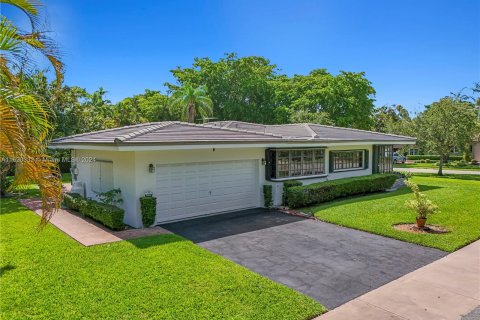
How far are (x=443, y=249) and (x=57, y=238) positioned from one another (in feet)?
35.1

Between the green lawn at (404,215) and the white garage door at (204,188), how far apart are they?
2.71 meters

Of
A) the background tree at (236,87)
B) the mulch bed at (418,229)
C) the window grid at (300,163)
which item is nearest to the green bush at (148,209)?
the window grid at (300,163)

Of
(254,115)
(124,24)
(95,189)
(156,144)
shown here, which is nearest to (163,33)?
(124,24)

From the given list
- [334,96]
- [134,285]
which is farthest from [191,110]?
[134,285]

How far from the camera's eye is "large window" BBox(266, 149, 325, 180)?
15.1 m

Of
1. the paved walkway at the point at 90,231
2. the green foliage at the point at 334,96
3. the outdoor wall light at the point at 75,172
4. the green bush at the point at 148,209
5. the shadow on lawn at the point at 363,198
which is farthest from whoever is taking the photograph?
the green foliage at the point at 334,96

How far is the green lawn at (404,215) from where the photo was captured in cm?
999

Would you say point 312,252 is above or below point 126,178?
below

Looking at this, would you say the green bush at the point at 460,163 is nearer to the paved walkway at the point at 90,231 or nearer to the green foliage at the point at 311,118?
the green foliage at the point at 311,118

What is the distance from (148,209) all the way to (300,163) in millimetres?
7795

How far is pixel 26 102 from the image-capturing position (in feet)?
18.0

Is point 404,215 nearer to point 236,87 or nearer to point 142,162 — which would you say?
point 142,162

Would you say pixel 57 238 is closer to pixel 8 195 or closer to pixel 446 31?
pixel 8 195

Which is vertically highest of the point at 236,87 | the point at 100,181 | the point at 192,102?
the point at 236,87
